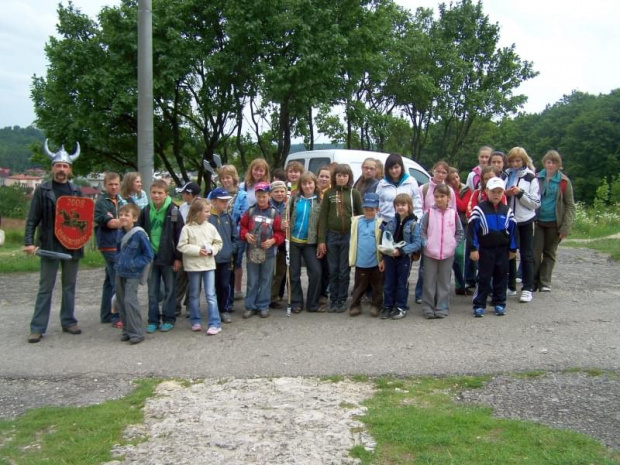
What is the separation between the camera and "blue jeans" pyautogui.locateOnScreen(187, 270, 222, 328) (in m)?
6.39

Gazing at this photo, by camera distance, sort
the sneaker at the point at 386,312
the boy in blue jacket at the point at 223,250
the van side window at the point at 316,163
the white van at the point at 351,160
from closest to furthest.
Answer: the boy in blue jacket at the point at 223,250, the sneaker at the point at 386,312, the white van at the point at 351,160, the van side window at the point at 316,163

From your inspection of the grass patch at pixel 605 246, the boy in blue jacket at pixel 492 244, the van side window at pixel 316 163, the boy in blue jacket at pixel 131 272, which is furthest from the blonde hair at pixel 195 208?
the grass patch at pixel 605 246

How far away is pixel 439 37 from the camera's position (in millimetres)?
28094

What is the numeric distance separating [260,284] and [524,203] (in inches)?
137

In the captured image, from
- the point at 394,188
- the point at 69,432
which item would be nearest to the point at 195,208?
the point at 394,188

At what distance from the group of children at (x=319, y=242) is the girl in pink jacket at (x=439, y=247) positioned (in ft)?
0.04

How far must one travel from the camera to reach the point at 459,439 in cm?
370

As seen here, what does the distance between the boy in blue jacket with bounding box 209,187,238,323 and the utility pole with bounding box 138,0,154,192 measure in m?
2.72

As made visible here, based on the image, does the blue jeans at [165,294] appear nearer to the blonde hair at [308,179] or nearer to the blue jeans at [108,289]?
the blue jeans at [108,289]

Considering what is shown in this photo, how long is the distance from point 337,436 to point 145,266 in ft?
10.5

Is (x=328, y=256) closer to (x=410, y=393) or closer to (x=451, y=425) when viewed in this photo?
(x=410, y=393)

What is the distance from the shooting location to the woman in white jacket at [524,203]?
24.1 ft

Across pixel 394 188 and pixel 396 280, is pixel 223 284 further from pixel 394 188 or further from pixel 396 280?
pixel 394 188

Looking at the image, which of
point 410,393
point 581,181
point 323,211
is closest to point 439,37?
point 323,211
